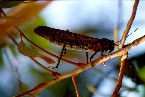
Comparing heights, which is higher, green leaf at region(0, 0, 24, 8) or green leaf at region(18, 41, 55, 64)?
green leaf at region(0, 0, 24, 8)

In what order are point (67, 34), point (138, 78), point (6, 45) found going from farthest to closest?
point (138, 78)
point (6, 45)
point (67, 34)

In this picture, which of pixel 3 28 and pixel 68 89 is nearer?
pixel 3 28

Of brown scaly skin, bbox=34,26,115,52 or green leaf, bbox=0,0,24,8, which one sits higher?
green leaf, bbox=0,0,24,8

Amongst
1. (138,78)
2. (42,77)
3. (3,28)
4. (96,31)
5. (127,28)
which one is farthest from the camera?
(96,31)

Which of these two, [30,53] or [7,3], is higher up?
[7,3]

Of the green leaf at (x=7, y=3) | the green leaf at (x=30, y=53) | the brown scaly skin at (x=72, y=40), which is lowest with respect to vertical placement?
the green leaf at (x=30, y=53)

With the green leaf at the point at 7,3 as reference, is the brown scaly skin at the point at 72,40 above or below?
below

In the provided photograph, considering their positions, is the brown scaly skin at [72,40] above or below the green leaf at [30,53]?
above

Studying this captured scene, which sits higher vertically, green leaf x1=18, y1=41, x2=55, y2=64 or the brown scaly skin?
the brown scaly skin

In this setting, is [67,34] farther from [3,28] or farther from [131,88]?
[131,88]

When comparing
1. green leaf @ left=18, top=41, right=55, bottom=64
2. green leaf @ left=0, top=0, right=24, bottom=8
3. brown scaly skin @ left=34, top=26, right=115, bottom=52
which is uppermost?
green leaf @ left=0, top=0, right=24, bottom=8

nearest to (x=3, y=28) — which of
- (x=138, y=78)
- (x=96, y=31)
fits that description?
(x=138, y=78)
